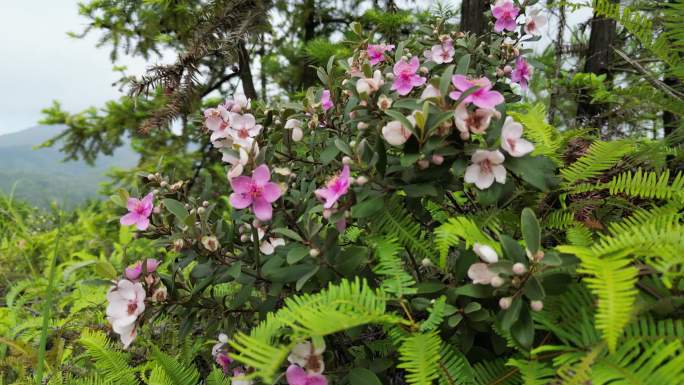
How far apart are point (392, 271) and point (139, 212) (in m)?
0.75

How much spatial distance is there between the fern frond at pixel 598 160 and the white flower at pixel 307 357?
76cm

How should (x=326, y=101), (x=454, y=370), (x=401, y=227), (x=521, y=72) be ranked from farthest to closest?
(x=521, y=72) → (x=326, y=101) → (x=401, y=227) → (x=454, y=370)

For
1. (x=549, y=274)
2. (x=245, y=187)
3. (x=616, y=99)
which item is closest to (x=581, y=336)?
(x=549, y=274)

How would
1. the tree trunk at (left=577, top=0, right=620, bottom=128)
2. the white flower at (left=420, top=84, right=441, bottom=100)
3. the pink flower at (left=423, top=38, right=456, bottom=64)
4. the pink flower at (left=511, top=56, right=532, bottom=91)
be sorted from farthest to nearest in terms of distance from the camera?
the tree trunk at (left=577, top=0, right=620, bottom=128) < the pink flower at (left=511, top=56, right=532, bottom=91) < the pink flower at (left=423, top=38, right=456, bottom=64) < the white flower at (left=420, top=84, right=441, bottom=100)

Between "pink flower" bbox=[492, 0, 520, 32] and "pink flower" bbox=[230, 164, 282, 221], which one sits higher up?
"pink flower" bbox=[492, 0, 520, 32]

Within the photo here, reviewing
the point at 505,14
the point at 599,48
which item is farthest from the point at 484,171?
the point at 599,48

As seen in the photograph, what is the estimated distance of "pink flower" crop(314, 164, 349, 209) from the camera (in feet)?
3.03

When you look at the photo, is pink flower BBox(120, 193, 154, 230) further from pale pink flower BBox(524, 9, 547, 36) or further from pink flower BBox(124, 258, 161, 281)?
pale pink flower BBox(524, 9, 547, 36)

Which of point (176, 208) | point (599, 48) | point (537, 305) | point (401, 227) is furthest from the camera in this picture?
point (599, 48)

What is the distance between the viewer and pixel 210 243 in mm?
1034

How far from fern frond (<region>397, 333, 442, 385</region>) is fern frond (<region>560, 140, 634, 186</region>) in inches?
23.2

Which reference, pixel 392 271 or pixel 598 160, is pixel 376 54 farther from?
pixel 392 271

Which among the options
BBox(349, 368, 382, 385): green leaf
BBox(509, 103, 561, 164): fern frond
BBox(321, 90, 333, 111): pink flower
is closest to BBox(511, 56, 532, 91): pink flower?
BBox(509, 103, 561, 164): fern frond

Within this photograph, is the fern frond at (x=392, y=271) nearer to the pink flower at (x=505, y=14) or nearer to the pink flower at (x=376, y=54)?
the pink flower at (x=376, y=54)
